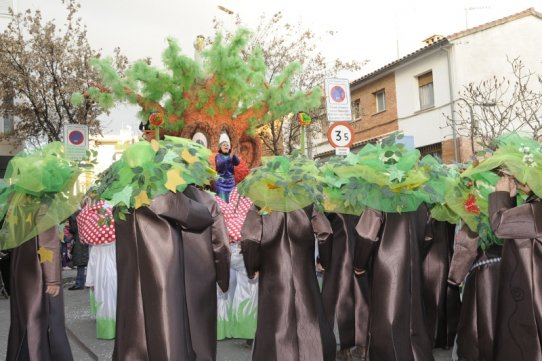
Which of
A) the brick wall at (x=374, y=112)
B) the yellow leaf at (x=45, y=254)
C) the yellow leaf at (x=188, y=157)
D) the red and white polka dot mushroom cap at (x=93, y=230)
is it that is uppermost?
the brick wall at (x=374, y=112)

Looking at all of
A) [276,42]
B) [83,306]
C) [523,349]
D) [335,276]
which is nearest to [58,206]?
[335,276]

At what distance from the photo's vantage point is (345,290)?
5.39 meters

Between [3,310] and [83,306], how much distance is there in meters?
1.23

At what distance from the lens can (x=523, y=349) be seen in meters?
3.59

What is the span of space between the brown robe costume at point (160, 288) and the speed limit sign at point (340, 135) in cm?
479

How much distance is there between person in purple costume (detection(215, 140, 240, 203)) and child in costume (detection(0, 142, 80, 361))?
91.7 inches

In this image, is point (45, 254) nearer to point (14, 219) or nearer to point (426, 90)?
point (14, 219)

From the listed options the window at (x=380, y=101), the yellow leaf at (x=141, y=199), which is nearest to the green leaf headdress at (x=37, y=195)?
the yellow leaf at (x=141, y=199)

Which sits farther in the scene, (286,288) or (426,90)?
(426,90)

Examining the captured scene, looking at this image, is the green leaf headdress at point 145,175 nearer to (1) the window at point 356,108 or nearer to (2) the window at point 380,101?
(2) the window at point 380,101

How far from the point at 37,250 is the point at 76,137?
20.0 feet

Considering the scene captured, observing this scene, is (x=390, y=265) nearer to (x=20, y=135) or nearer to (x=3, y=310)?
(x=3, y=310)

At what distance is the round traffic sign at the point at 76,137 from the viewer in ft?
33.1

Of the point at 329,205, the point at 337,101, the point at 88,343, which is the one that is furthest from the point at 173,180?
the point at 337,101
